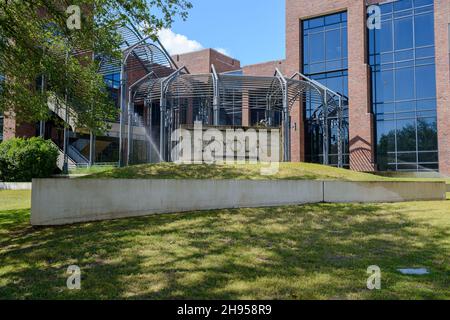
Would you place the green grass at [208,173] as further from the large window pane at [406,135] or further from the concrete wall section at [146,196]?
the large window pane at [406,135]

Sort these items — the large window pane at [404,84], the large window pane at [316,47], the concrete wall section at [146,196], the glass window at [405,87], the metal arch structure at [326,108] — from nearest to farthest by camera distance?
the concrete wall section at [146,196] < the metal arch structure at [326,108] < the glass window at [405,87] < the large window pane at [404,84] < the large window pane at [316,47]

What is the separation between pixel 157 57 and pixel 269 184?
2192 centimetres

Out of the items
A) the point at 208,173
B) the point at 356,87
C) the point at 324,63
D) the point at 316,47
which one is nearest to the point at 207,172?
the point at 208,173

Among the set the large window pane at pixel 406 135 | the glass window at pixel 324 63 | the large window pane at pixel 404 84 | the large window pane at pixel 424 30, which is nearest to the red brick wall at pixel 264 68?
the glass window at pixel 324 63

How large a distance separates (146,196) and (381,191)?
648 centimetres

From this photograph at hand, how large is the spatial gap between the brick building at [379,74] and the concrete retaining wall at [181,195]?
15607 mm

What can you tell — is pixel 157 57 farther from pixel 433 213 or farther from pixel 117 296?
pixel 117 296

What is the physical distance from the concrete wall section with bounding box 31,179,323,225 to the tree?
312 centimetres

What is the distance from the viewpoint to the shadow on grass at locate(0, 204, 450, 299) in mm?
4605

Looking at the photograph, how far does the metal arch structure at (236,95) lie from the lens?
22.3 m

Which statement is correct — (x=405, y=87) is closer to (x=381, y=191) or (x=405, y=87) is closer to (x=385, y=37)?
(x=385, y=37)

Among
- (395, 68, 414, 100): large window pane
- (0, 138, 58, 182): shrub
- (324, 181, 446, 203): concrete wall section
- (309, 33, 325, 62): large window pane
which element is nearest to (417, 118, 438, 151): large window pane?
(395, 68, 414, 100): large window pane
